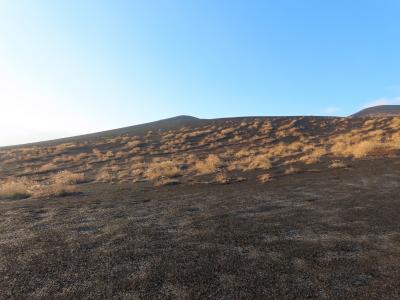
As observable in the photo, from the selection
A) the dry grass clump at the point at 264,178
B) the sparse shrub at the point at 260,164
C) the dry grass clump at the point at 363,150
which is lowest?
the dry grass clump at the point at 264,178

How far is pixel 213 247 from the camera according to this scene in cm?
809

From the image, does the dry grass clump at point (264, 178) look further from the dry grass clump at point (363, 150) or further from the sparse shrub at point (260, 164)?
the dry grass clump at point (363, 150)

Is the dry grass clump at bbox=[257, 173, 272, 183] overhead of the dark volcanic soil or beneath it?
beneath

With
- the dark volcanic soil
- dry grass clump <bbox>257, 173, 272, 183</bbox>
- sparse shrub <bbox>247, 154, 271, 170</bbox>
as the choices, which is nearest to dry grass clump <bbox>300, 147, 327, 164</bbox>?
sparse shrub <bbox>247, 154, 271, 170</bbox>

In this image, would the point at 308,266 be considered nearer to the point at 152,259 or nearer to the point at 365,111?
the point at 152,259

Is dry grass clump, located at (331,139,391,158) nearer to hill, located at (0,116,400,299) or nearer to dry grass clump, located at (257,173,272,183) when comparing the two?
hill, located at (0,116,400,299)

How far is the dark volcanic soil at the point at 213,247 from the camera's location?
6090 mm

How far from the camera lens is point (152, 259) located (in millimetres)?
7500

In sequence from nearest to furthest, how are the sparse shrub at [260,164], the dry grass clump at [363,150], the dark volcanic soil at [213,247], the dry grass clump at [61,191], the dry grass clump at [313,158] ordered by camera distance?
1. the dark volcanic soil at [213,247]
2. the dry grass clump at [61,191]
3. the sparse shrub at [260,164]
4. the dry grass clump at [313,158]
5. the dry grass clump at [363,150]

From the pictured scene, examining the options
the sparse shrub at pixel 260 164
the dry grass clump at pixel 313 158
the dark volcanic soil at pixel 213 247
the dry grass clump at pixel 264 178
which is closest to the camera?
the dark volcanic soil at pixel 213 247

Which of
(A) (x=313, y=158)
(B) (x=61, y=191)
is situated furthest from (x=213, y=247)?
(A) (x=313, y=158)

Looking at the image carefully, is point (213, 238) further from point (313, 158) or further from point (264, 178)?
point (313, 158)

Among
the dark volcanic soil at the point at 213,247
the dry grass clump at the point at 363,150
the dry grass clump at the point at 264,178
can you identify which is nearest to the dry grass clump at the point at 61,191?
the dark volcanic soil at the point at 213,247

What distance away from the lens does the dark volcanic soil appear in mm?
6090
